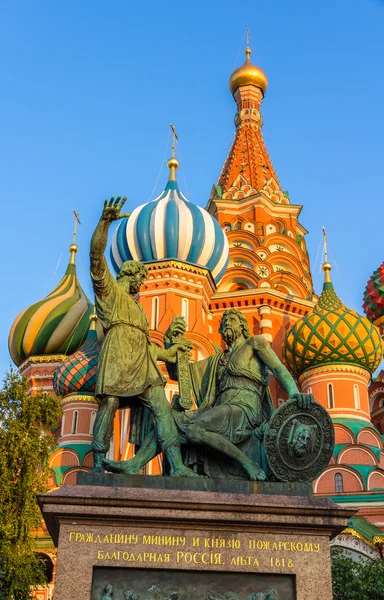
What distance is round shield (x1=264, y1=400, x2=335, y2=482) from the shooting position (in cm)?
726

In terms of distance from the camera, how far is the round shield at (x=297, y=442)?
23.8 ft

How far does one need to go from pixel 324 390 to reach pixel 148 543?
2135 centimetres

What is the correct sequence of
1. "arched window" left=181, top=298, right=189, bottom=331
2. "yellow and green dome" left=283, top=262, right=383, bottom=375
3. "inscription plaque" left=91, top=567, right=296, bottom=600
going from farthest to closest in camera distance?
"arched window" left=181, top=298, right=189, bottom=331
"yellow and green dome" left=283, top=262, right=383, bottom=375
"inscription plaque" left=91, top=567, right=296, bottom=600

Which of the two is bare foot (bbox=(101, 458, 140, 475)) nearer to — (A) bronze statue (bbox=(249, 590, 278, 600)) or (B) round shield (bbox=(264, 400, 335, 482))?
(B) round shield (bbox=(264, 400, 335, 482))

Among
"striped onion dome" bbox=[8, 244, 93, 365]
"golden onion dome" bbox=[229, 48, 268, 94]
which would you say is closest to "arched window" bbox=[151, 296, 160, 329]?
"striped onion dome" bbox=[8, 244, 93, 365]

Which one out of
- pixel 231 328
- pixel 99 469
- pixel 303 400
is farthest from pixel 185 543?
pixel 231 328

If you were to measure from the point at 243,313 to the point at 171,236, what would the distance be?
12.9ft

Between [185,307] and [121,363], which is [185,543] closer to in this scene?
[121,363]

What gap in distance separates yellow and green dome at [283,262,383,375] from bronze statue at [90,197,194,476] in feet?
66.5

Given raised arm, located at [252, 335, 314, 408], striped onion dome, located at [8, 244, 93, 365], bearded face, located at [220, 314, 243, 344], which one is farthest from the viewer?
striped onion dome, located at [8, 244, 93, 365]

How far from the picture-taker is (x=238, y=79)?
42.7 meters

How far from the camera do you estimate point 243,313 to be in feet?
97.7

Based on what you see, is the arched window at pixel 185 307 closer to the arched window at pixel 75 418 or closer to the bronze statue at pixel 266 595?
the arched window at pixel 75 418

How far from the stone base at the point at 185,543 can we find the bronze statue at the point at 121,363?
1.96 feet
